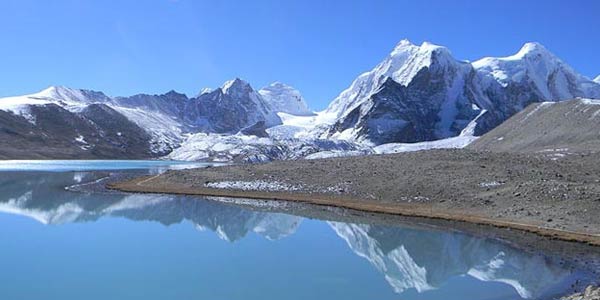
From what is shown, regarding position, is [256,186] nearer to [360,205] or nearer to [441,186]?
[360,205]

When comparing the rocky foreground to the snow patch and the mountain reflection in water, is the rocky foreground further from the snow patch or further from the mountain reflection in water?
the mountain reflection in water

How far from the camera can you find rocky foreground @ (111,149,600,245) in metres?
43.8

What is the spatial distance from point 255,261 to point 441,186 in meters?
33.0

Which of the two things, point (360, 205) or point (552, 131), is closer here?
point (360, 205)

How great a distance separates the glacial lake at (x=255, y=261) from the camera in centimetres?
2356

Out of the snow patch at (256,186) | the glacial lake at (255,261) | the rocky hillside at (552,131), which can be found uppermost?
the rocky hillside at (552,131)

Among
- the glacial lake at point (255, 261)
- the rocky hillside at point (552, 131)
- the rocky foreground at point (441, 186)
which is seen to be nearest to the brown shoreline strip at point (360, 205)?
the rocky foreground at point (441, 186)

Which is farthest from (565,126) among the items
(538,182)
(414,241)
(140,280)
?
(140,280)

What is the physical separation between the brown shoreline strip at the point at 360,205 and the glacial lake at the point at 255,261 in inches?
202

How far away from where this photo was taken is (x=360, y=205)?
57.0 meters

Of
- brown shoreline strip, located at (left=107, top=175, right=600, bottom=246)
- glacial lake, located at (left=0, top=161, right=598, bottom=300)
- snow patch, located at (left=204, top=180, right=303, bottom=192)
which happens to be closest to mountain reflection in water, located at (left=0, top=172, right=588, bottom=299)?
glacial lake, located at (left=0, top=161, right=598, bottom=300)

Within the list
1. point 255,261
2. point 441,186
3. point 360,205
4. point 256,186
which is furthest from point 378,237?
point 256,186

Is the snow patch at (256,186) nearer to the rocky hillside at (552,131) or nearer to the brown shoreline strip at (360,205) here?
the brown shoreline strip at (360,205)

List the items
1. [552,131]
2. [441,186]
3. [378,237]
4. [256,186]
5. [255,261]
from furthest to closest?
[552,131]
[256,186]
[441,186]
[378,237]
[255,261]
